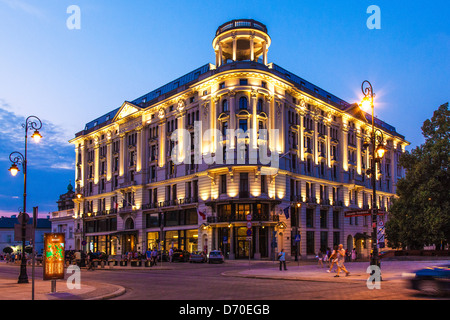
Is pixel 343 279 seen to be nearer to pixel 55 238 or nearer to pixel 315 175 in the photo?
pixel 55 238

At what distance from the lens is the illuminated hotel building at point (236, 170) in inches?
2160

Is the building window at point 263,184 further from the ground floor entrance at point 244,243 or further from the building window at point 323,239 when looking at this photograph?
the building window at point 323,239

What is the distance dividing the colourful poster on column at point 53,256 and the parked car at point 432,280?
517 inches

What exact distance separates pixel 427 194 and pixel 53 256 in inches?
1462

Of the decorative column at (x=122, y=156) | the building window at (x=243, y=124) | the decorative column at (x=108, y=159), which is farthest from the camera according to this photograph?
the decorative column at (x=108, y=159)

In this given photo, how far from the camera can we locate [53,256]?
1714 centimetres

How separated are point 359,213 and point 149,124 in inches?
1928

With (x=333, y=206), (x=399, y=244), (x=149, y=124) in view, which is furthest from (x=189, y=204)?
(x=399, y=244)

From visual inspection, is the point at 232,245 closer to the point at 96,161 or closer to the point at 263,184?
the point at 263,184

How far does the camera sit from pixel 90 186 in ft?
282

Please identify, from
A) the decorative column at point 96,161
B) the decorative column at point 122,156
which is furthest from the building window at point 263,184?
the decorative column at point 96,161

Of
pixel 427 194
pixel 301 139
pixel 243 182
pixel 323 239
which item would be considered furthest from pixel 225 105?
pixel 427 194

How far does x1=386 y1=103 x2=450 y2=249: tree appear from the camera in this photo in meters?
43.1
